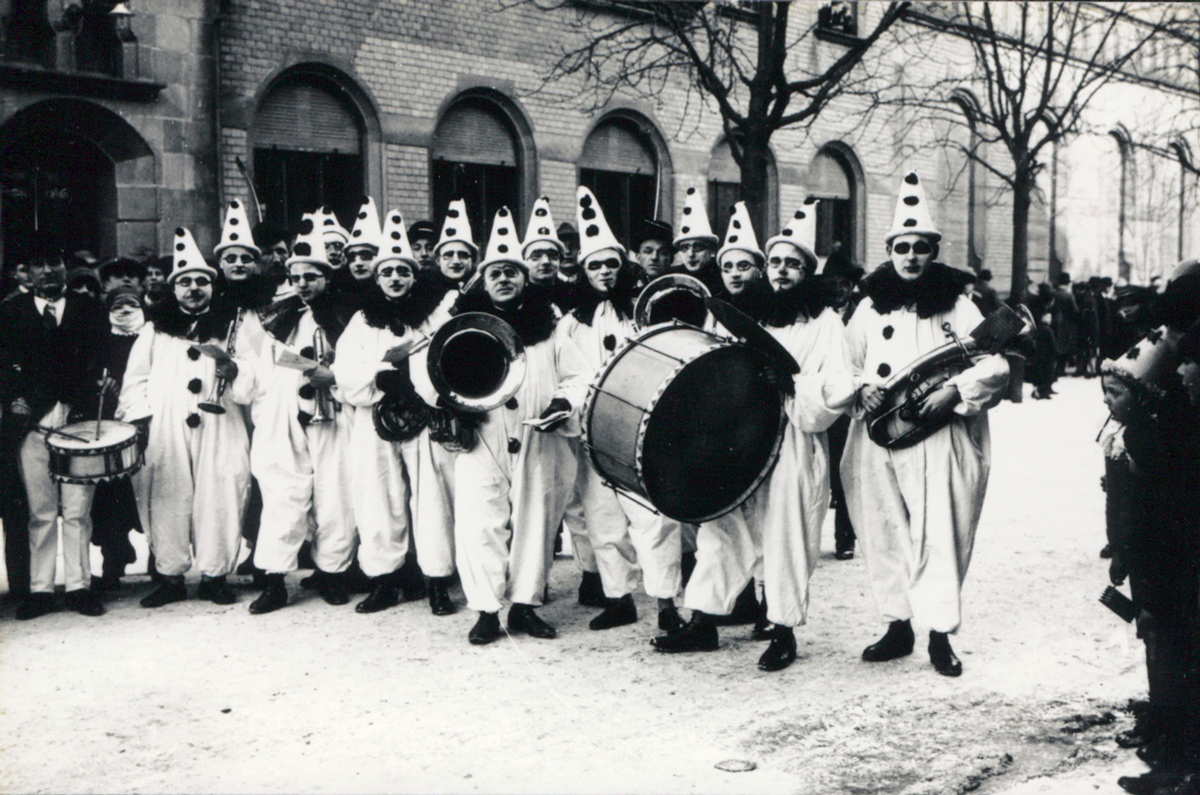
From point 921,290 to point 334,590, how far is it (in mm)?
3788

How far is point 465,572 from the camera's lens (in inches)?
239

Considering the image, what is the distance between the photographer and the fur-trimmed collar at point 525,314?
622 cm

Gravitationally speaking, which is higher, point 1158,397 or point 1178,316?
point 1178,316

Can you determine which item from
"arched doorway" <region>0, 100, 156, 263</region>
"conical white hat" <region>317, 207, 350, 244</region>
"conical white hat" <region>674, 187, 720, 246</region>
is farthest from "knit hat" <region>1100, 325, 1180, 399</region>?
"arched doorway" <region>0, 100, 156, 263</region>

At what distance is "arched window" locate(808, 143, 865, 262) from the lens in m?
20.7

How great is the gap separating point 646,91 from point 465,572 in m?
12.6

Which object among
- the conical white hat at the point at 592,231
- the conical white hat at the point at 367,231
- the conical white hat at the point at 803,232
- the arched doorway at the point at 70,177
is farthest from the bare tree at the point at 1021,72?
the conical white hat at the point at 803,232

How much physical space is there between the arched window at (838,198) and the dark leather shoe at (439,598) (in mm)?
14960

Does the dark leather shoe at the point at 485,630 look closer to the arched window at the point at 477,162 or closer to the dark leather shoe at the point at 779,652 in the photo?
the dark leather shoe at the point at 779,652

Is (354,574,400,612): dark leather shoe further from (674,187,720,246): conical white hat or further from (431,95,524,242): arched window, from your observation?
(431,95,524,242): arched window

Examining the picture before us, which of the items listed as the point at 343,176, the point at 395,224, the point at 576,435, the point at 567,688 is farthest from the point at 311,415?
the point at 343,176

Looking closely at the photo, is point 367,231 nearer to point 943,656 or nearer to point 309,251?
point 309,251

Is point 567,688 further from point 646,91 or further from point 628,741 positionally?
point 646,91

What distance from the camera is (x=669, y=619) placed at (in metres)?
6.15
